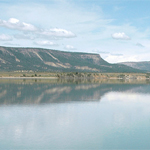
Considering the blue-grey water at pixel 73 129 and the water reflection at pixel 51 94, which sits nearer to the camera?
the blue-grey water at pixel 73 129

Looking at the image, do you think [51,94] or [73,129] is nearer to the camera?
[73,129]

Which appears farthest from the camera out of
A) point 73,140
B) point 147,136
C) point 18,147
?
point 147,136

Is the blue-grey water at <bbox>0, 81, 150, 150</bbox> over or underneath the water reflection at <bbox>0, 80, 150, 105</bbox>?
underneath

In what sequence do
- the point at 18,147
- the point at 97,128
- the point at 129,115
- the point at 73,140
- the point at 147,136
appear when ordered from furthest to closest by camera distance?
the point at 129,115 < the point at 97,128 < the point at 147,136 < the point at 73,140 < the point at 18,147

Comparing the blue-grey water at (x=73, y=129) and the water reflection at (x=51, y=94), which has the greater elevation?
the water reflection at (x=51, y=94)

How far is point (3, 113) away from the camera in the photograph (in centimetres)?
2780

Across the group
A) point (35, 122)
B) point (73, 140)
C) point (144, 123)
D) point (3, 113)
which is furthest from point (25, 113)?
point (144, 123)

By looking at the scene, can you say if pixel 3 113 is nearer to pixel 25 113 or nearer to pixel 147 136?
pixel 25 113

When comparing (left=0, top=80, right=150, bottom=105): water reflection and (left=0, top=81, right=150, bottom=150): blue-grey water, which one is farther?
(left=0, top=80, right=150, bottom=105): water reflection

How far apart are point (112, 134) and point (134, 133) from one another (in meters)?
1.89

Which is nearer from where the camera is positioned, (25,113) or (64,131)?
(64,131)

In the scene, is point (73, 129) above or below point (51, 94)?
below

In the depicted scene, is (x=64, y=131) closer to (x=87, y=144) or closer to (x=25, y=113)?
(x=87, y=144)

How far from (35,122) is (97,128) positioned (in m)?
6.10
